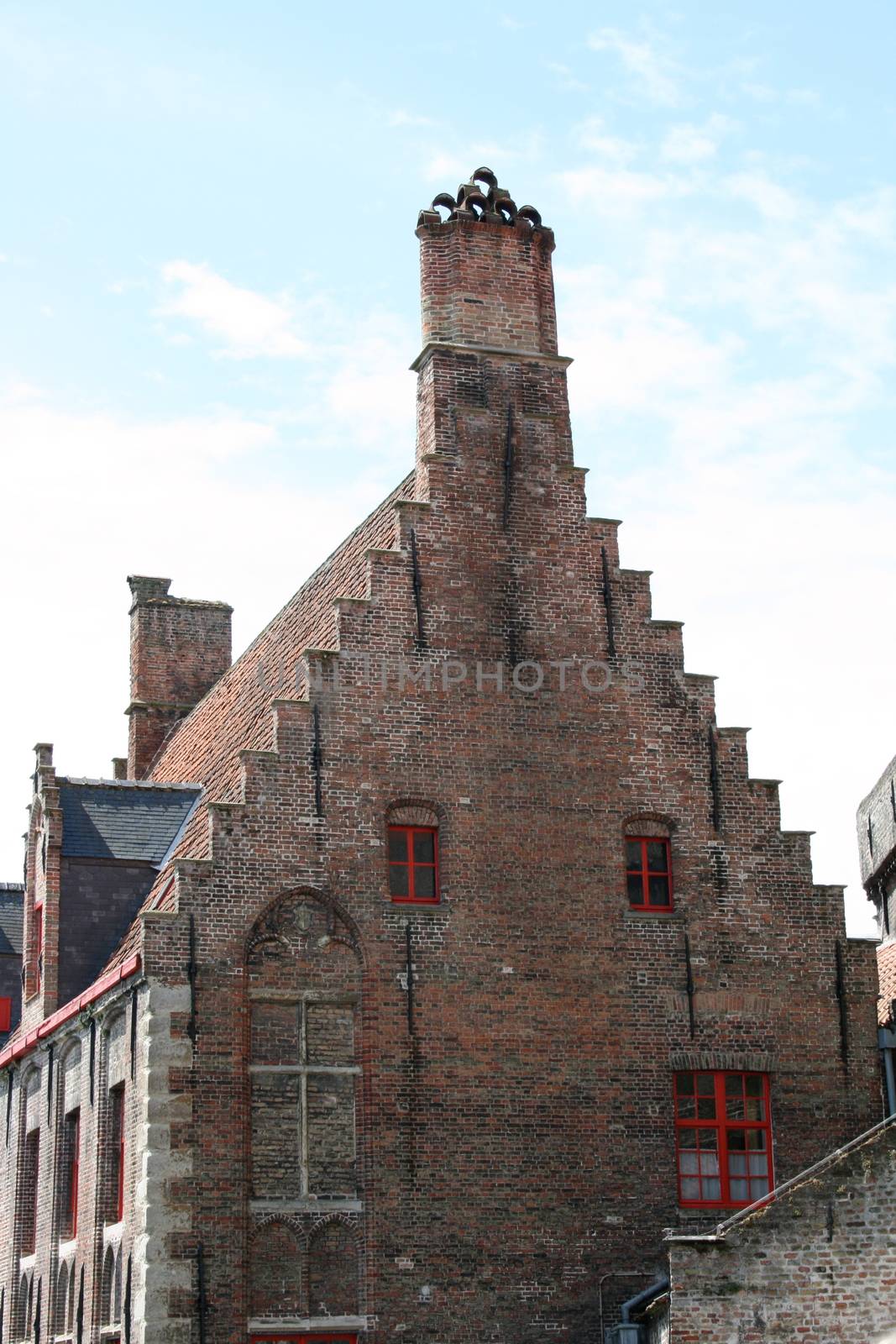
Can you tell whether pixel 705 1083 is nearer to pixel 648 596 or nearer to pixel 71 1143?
pixel 648 596

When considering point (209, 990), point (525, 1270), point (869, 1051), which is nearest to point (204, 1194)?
point (209, 990)

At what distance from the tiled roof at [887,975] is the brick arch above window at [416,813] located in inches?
276

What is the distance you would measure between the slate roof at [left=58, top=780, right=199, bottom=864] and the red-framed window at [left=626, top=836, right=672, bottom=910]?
6.59 metres

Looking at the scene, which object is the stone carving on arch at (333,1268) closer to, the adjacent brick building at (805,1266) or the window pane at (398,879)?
the adjacent brick building at (805,1266)

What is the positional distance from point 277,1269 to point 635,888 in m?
6.21

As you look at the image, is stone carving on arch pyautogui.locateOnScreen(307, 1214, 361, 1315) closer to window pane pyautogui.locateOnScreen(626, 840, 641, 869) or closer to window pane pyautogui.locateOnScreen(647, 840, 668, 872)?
window pane pyautogui.locateOnScreen(626, 840, 641, 869)

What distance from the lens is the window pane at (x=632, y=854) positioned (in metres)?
24.8

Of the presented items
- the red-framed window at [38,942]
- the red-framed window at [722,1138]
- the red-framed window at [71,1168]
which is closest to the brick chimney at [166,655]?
the red-framed window at [38,942]

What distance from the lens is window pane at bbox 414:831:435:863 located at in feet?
78.5

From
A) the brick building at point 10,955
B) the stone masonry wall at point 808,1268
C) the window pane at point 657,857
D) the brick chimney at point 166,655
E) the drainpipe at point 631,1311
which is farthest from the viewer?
A: the brick chimney at point 166,655

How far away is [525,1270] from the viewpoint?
22750 mm

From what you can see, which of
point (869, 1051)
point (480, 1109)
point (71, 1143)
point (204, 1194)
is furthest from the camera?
point (71, 1143)

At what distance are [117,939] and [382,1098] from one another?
A: 610cm

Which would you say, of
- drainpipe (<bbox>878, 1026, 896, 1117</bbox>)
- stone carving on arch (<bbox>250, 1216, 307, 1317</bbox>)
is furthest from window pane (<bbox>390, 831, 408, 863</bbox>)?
drainpipe (<bbox>878, 1026, 896, 1117</bbox>)
